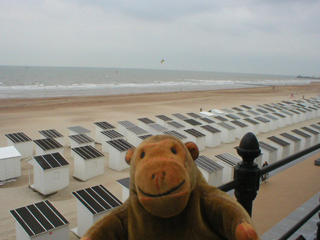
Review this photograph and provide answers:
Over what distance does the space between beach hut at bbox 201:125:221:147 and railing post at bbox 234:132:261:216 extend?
48.3 ft

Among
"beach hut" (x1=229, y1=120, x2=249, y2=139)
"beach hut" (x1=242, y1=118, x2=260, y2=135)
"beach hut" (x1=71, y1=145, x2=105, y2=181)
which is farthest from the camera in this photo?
"beach hut" (x1=242, y1=118, x2=260, y2=135)

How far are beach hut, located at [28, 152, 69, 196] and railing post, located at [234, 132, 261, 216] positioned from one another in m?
9.36

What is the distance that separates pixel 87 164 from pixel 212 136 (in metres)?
8.09

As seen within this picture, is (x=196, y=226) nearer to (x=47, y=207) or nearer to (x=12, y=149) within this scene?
(x=47, y=207)

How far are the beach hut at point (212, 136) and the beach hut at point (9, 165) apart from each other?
1032 cm

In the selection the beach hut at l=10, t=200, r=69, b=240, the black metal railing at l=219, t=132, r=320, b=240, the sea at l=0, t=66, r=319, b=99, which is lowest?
the sea at l=0, t=66, r=319, b=99

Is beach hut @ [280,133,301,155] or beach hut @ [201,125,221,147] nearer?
beach hut @ [280,133,301,155]

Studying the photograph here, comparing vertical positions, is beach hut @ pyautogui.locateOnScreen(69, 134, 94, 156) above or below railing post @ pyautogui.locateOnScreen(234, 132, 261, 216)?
below

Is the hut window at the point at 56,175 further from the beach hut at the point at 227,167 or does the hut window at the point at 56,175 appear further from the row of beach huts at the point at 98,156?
the beach hut at the point at 227,167

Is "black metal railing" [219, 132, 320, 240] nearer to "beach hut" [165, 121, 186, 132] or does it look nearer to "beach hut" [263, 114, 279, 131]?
"beach hut" [165, 121, 186, 132]

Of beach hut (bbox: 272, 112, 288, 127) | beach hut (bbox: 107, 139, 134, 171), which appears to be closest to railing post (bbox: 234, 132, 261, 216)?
beach hut (bbox: 107, 139, 134, 171)

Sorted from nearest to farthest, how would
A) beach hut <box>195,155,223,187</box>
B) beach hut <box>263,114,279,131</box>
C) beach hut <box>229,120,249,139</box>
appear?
beach hut <box>195,155,223,187</box>, beach hut <box>229,120,249,139</box>, beach hut <box>263,114,279,131</box>

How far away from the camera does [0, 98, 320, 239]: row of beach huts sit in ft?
22.6

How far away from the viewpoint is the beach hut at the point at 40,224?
6.33m
